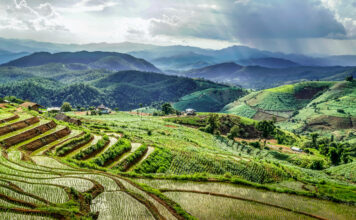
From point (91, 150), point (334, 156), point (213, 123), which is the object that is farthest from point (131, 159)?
point (213, 123)

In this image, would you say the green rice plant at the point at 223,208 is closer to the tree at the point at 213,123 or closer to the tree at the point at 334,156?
the tree at the point at 334,156

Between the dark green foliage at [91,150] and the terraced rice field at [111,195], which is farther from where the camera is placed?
the dark green foliage at [91,150]

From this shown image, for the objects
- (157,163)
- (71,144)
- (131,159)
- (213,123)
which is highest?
(71,144)

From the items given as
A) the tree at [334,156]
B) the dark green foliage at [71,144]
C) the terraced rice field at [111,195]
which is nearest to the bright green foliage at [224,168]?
the terraced rice field at [111,195]

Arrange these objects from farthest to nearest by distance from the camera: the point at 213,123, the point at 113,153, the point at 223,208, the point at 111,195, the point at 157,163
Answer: the point at 213,123 < the point at 157,163 < the point at 113,153 < the point at 223,208 < the point at 111,195

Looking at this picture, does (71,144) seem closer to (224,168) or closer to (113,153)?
(113,153)

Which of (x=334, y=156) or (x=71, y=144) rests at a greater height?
(x=71, y=144)
